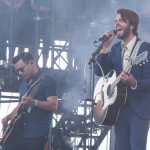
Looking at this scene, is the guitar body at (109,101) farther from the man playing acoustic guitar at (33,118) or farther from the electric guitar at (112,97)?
the man playing acoustic guitar at (33,118)

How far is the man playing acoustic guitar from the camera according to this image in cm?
427

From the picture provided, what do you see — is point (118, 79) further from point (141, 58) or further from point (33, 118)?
point (33, 118)

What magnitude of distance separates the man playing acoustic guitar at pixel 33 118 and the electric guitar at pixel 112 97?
65cm

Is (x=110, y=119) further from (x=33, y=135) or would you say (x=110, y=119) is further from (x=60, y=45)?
(x=60, y=45)

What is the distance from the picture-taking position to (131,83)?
317 cm

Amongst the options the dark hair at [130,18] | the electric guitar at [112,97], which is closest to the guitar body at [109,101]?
the electric guitar at [112,97]

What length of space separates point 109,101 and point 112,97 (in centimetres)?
9

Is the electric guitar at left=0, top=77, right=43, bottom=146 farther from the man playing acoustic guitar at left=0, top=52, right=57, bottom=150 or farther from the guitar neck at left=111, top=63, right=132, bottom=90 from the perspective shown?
the guitar neck at left=111, top=63, right=132, bottom=90

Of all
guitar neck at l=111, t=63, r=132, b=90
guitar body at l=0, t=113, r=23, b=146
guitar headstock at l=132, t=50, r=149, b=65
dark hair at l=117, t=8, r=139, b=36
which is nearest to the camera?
guitar headstock at l=132, t=50, r=149, b=65

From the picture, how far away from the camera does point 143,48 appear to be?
11.0ft

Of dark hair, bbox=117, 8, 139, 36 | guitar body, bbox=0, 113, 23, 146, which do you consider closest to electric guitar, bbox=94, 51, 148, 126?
dark hair, bbox=117, 8, 139, 36

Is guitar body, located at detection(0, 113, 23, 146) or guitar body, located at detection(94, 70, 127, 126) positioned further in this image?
guitar body, located at detection(0, 113, 23, 146)

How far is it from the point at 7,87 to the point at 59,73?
1107mm

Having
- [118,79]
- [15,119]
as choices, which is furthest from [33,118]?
[118,79]
